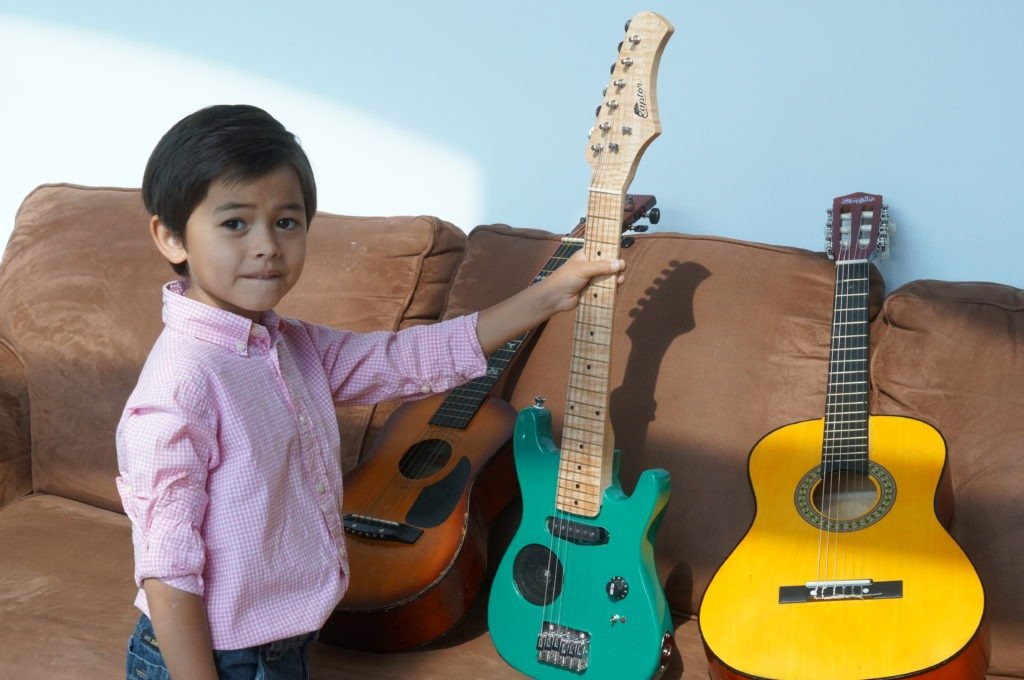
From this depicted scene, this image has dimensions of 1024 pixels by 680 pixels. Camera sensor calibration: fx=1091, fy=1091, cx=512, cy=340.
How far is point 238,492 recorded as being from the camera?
4.14 ft

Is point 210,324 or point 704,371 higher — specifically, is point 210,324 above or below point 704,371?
above

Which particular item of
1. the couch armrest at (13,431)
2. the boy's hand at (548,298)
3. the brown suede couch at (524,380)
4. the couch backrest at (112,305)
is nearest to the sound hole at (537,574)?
the brown suede couch at (524,380)

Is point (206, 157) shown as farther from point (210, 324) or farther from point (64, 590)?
point (64, 590)

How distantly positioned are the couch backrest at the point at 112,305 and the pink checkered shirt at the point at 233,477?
24.6 inches

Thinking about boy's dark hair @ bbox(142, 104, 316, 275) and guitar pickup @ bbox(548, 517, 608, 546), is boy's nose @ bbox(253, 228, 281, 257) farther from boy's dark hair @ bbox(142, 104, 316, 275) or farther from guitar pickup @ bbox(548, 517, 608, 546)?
guitar pickup @ bbox(548, 517, 608, 546)

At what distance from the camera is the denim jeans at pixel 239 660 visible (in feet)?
4.15

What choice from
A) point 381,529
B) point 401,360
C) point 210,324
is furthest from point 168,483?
point 381,529

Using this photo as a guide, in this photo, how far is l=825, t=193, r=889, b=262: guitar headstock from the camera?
1.71 meters

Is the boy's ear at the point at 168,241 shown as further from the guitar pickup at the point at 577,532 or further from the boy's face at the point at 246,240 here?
the guitar pickup at the point at 577,532

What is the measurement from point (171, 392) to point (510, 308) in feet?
1.54

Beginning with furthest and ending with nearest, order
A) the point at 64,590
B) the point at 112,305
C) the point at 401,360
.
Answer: the point at 112,305
the point at 64,590
the point at 401,360

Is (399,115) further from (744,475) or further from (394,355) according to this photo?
(744,475)

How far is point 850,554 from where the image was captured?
1.47m

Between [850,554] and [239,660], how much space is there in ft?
2.63
